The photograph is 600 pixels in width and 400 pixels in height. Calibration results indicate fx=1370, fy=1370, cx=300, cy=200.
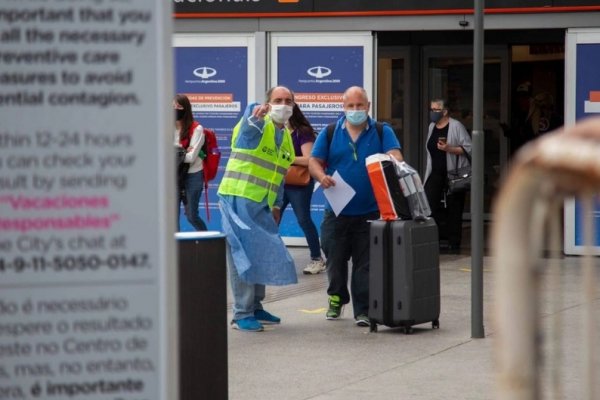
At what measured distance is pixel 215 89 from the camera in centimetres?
1631

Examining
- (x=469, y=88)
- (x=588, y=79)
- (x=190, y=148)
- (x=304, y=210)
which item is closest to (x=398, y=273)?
(x=304, y=210)

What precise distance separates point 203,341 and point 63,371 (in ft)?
9.42

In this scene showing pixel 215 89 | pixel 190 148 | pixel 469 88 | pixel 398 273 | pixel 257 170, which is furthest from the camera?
pixel 469 88

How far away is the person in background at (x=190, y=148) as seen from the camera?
13969 millimetres

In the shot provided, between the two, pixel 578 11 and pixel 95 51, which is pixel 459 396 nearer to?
pixel 95 51

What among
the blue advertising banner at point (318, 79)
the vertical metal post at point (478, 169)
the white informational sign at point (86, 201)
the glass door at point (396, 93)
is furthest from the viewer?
the glass door at point (396, 93)

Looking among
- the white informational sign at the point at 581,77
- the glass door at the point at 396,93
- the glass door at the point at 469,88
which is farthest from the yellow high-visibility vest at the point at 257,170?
the glass door at the point at 469,88

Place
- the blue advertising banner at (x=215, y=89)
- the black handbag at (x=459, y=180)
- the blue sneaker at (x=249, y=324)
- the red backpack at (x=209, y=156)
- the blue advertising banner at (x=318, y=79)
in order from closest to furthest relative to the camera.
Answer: the blue sneaker at (x=249, y=324), the red backpack at (x=209, y=156), the black handbag at (x=459, y=180), the blue advertising banner at (x=318, y=79), the blue advertising banner at (x=215, y=89)

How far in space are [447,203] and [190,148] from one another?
3425 mm

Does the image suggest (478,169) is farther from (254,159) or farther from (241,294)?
(241,294)

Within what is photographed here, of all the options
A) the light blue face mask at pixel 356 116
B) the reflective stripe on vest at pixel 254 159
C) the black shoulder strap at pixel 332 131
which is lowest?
the reflective stripe on vest at pixel 254 159

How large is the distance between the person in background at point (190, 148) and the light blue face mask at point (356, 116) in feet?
12.5

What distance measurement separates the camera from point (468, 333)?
990 centimetres

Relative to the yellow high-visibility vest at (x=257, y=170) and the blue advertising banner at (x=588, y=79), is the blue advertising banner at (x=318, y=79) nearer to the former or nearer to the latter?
the blue advertising banner at (x=588, y=79)
